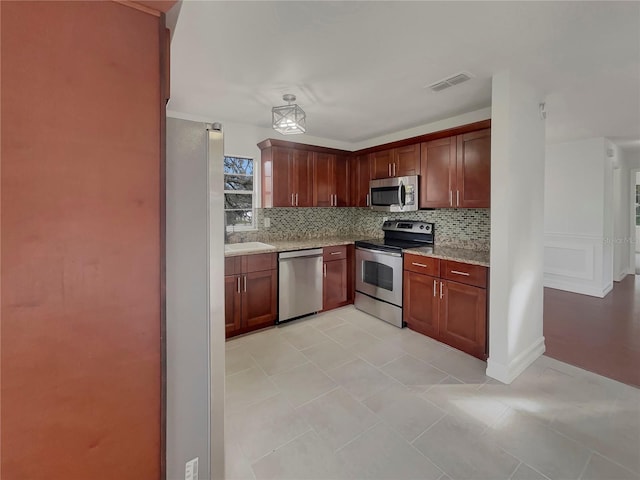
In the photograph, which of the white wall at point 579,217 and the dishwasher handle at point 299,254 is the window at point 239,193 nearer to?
the dishwasher handle at point 299,254

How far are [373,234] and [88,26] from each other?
410 centimetres

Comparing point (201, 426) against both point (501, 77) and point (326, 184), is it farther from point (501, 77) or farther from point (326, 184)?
point (326, 184)

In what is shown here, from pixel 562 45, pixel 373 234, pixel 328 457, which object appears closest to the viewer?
pixel 328 457

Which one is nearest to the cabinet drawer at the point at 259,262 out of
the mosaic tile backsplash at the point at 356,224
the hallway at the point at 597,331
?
the mosaic tile backsplash at the point at 356,224

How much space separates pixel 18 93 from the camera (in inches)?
27.1

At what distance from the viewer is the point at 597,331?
3.23 meters

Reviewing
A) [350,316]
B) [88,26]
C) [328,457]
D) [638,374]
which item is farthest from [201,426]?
[638,374]

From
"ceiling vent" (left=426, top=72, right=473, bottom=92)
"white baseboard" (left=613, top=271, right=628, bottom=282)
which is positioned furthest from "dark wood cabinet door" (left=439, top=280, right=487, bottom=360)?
"white baseboard" (left=613, top=271, right=628, bottom=282)

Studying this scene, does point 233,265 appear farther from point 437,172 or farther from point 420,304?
point 437,172

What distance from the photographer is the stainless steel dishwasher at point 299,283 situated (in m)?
3.36

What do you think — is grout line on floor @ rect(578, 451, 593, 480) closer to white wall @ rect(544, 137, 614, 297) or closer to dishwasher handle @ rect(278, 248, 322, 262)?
dishwasher handle @ rect(278, 248, 322, 262)

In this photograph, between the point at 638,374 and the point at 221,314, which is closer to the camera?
the point at 221,314

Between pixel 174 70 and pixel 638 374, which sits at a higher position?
pixel 174 70

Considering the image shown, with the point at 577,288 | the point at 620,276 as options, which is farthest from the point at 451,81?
the point at 620,276
